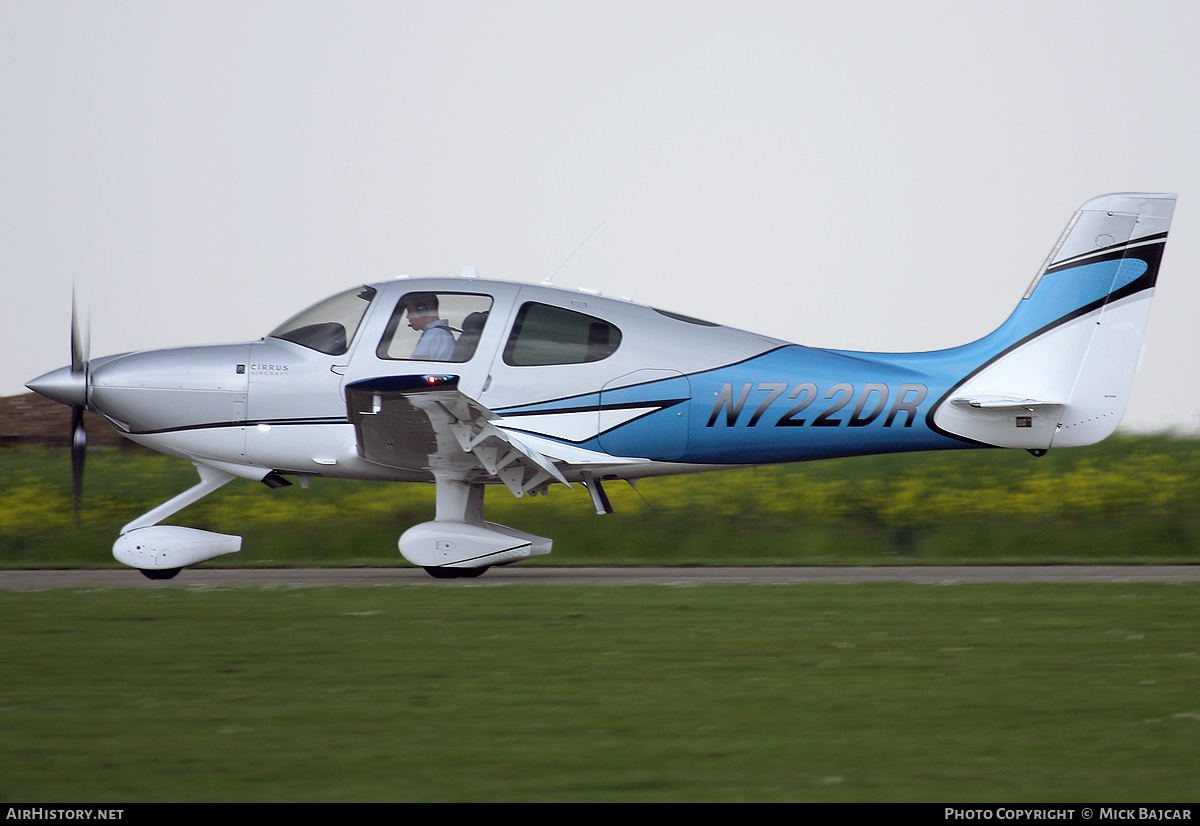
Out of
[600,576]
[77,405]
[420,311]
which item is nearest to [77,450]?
[77,405]

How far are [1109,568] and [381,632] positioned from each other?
6.77 meters

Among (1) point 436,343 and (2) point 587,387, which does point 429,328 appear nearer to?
(1) point 436,343

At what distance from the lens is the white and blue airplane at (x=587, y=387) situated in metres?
9.32

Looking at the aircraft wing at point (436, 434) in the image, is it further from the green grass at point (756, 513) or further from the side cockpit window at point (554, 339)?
the green grass at point (756, 513)

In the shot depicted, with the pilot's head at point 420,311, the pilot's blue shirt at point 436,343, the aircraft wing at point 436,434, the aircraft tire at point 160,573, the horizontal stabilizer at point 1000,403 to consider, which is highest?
the pilot's head at point 420,311

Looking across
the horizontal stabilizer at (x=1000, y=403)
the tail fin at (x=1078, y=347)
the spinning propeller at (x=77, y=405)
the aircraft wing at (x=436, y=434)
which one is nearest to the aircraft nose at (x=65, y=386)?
the spinning propeller at (x=77, y=405)

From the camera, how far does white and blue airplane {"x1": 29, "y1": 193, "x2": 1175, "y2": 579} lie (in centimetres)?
932

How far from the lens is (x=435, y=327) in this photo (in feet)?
30.6

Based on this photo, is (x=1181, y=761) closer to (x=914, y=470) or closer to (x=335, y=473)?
(x=335, y=473)

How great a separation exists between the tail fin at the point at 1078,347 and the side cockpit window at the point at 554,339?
9.17 ft

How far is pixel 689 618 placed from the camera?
7090mm

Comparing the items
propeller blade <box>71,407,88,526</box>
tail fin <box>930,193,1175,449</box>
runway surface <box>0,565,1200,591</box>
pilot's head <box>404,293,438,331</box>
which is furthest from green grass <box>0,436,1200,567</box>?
pilot's head <box>404,293,438,331</box>

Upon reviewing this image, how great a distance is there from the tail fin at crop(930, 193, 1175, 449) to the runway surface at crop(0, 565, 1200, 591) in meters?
1.18
